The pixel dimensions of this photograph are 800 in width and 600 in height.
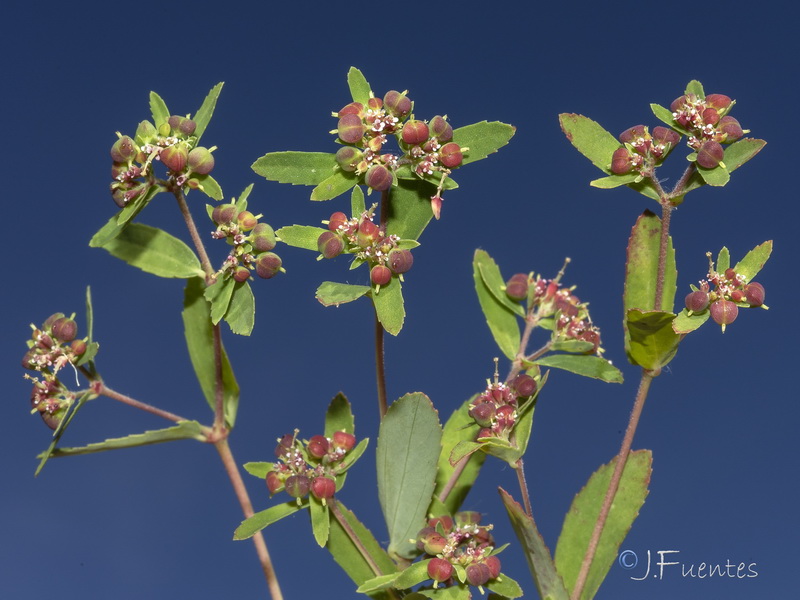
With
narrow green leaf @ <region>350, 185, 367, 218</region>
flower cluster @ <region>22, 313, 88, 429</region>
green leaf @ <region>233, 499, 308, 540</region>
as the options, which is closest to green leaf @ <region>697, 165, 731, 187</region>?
narrow green leaf @ <region>350, 185, 367, 218</region>

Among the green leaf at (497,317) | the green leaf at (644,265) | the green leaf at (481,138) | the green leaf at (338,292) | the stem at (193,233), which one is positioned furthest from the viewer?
the green leaf at (497,317)

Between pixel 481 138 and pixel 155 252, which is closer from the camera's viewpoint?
pixel 481 138

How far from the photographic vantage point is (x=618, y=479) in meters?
2.43

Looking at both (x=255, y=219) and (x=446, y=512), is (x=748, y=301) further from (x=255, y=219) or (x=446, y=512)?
(x=255, y=219)

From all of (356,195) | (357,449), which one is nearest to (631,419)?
(357,449)

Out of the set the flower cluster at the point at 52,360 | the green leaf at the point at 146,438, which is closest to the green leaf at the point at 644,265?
the green leaf at the point at 146,438

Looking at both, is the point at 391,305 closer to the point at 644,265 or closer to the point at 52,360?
the point at 644,265

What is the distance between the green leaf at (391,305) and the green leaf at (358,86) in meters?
0.44

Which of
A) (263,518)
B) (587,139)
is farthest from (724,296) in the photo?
(263,518)

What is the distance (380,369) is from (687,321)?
0.74 meters

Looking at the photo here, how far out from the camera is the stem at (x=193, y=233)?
237cm

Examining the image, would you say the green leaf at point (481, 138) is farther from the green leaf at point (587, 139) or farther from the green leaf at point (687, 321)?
the green leaf at point (687, 321)

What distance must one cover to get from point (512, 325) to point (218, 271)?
823mm

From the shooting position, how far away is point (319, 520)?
2.39 meters
